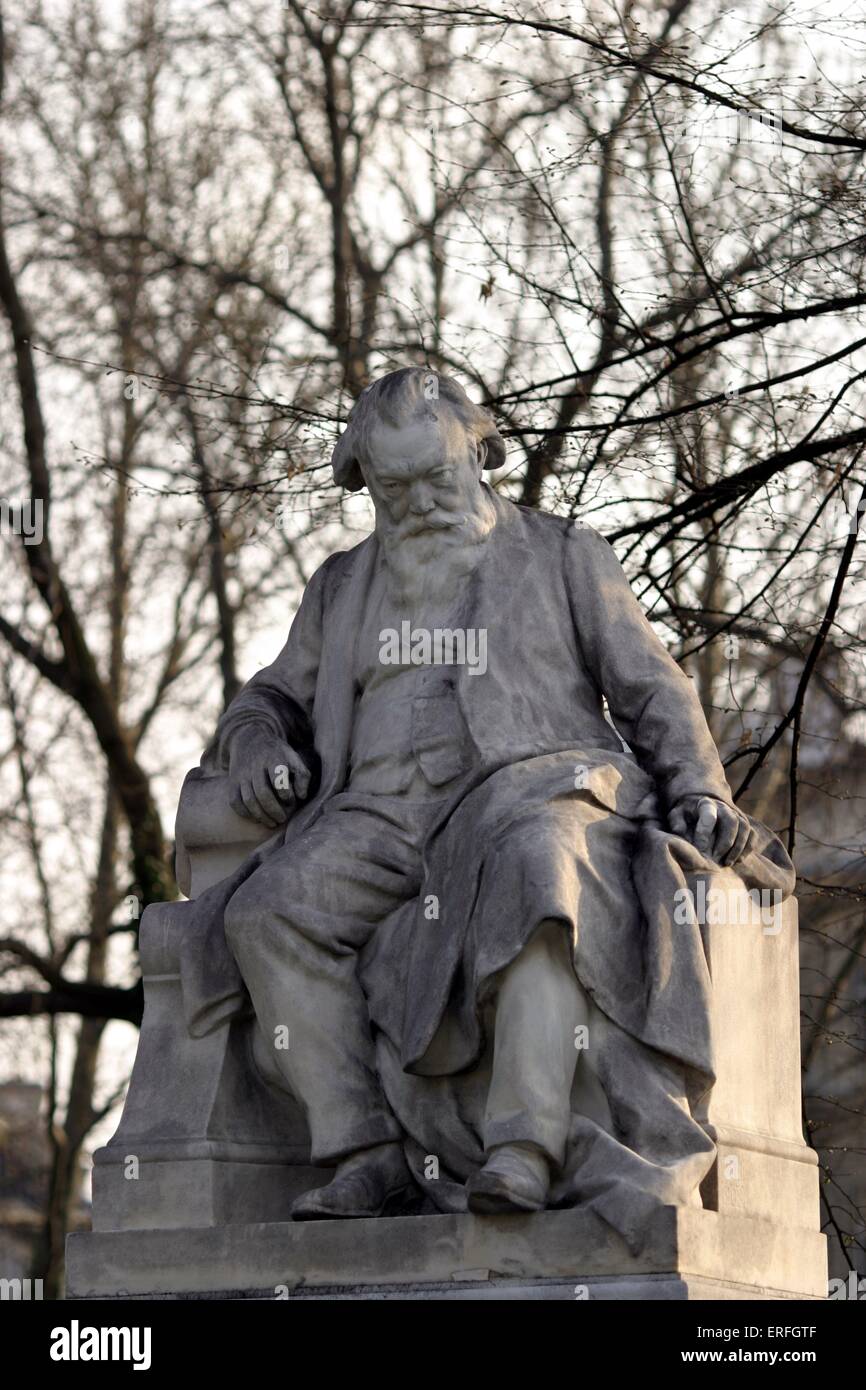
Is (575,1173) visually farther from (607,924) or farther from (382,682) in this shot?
(382,682)

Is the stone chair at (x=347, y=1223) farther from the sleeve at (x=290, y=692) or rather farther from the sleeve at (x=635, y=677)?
the sleeve at (x=635, y=677)

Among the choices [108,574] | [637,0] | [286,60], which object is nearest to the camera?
[637,0]

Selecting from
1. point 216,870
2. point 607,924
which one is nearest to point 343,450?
point 216,870

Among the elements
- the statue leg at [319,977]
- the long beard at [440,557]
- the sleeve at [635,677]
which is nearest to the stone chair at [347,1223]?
the statue leg at [319,977]

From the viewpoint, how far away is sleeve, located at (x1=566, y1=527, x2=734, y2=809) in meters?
6.73

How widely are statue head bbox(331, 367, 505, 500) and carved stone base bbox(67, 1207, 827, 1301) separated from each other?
1.89 metres

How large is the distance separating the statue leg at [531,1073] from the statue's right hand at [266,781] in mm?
996

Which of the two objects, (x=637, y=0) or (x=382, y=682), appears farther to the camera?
(x=637, y=0)

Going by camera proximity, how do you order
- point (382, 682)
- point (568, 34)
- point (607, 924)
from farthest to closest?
1. point (568, 34)
2. point (382, 682)
3. point (607, 924)

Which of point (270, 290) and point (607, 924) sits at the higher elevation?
point (270, 290)

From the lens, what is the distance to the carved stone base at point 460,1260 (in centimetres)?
586

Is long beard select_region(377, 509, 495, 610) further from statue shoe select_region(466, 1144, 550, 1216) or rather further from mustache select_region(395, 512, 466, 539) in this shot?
statue shoe select_region(466, 1144, 550, 1216)

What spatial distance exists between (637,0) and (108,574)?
6.66 m

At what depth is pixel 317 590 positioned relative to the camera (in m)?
7.37
